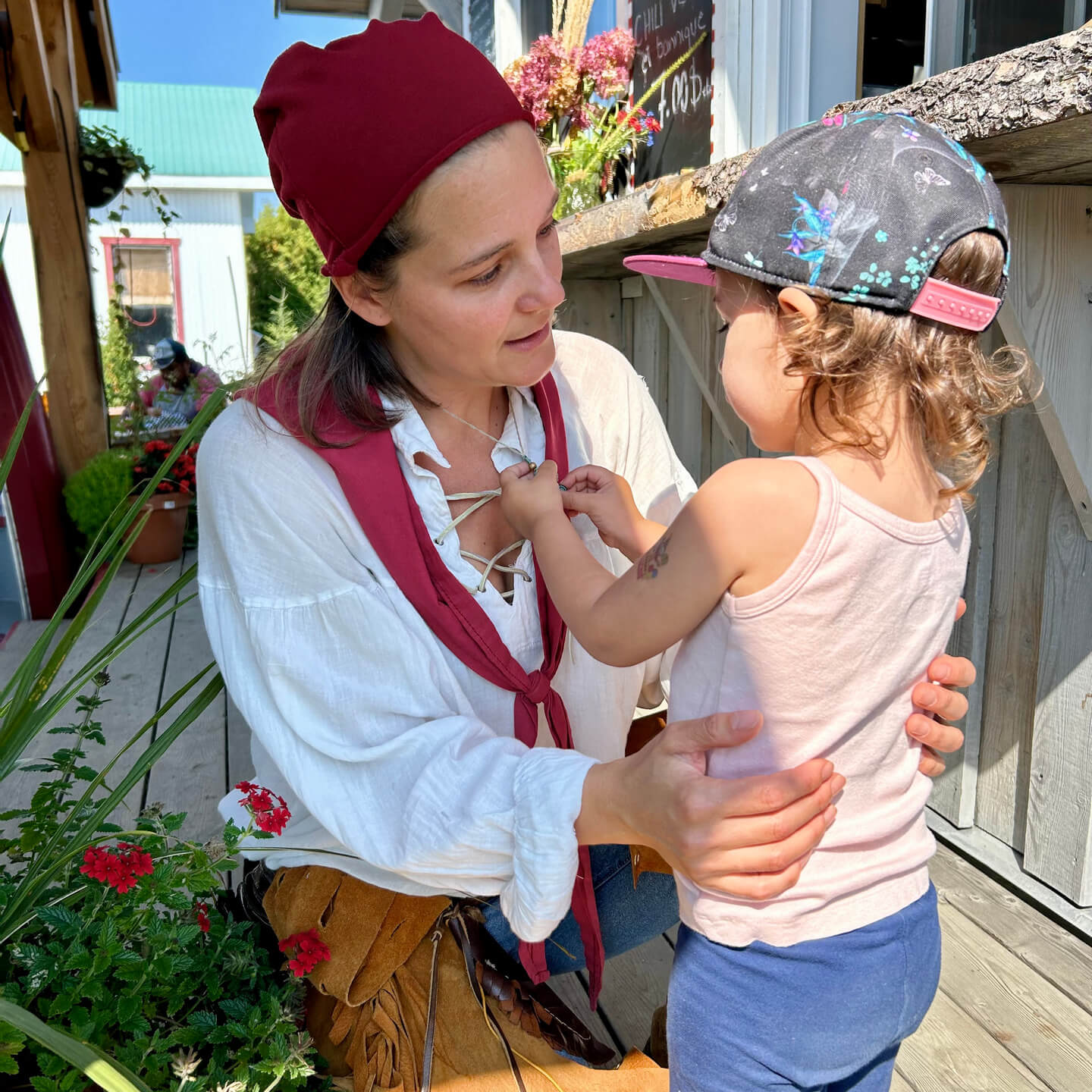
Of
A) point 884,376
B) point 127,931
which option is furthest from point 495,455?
point 127,931

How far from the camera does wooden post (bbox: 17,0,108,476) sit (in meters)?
5.40

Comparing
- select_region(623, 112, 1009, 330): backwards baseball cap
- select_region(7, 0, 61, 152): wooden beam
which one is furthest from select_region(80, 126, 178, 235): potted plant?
select_region(623, 112, 1009, 330): backwards baseball cap

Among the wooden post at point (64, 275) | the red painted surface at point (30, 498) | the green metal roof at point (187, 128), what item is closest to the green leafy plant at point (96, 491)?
the red painted surface at point (30, 498)

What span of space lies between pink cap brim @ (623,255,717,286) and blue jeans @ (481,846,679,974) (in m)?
0.82

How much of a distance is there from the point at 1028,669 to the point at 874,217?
1465mm

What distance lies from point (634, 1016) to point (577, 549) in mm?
1083

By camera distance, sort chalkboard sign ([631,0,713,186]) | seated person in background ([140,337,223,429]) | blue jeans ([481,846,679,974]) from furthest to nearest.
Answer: seated person in background ([140,337,223,429]), chalkboard sign ([631,0,713,186]), blue jeans ([481,846,679,974])

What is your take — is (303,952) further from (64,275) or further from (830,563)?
(64,275)

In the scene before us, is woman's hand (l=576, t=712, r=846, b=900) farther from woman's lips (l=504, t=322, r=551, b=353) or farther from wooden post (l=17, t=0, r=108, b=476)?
wooden post (l=17, t=0, r=108, b=476)

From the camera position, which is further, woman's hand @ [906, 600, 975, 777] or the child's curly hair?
woman's hand @ [906, 600, 975, 777]

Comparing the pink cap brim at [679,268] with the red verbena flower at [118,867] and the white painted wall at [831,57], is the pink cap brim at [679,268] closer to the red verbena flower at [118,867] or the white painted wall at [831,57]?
the red verbena flower at [118,867]

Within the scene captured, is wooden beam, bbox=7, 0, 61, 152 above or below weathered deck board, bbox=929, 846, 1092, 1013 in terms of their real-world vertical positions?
above

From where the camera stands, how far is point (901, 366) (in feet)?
3.23

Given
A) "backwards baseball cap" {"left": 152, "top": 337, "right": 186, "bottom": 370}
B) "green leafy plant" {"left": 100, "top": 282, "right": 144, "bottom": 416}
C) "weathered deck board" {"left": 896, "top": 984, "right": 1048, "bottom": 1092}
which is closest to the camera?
"weathered deck board" {"left": 896, "top": 984, "right": 1048, "bottom": 1092}
